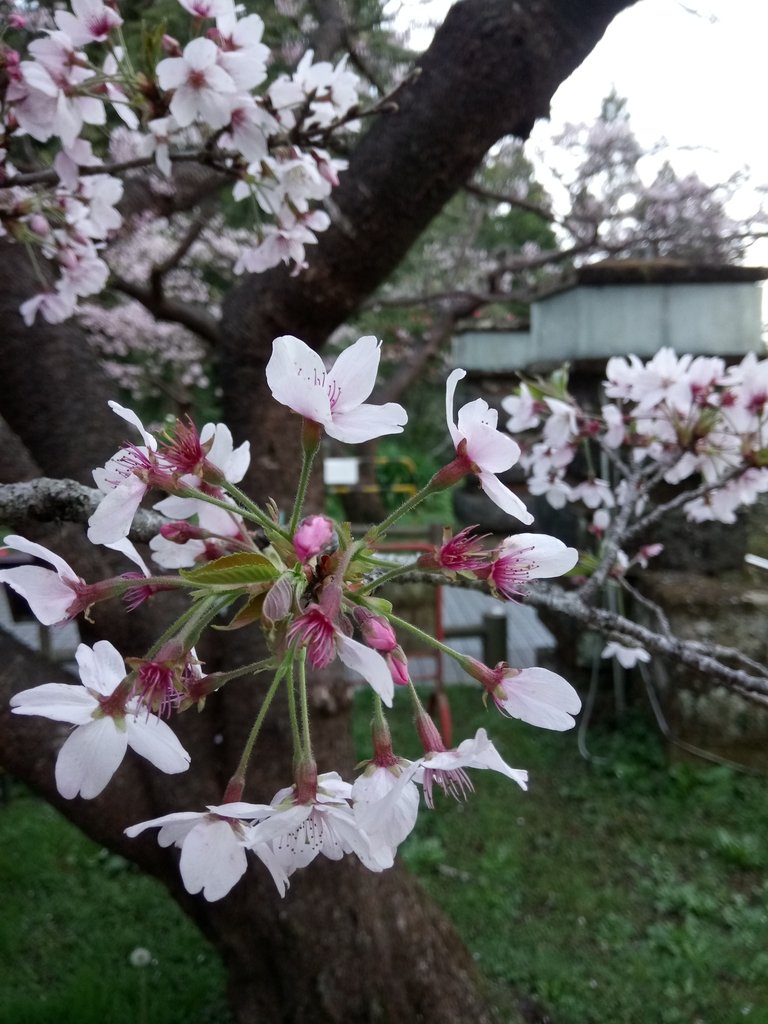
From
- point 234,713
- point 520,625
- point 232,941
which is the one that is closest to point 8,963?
point 232,941

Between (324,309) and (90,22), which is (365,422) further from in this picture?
(324,309)

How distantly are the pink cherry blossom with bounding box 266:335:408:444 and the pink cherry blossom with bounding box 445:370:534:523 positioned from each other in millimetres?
66

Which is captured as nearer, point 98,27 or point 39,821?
point 98,27

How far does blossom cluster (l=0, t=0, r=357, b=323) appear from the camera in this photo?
120 centimetres

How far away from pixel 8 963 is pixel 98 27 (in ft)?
8.77

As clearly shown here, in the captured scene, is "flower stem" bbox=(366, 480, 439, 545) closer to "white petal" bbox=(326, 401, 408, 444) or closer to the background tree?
"white petal" bbox=(326, 401, 408, 444)

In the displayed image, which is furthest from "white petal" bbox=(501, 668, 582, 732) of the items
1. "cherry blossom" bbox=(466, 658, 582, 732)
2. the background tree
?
the background tree

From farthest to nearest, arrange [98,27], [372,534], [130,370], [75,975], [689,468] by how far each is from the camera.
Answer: [130,370] < [75,975] < [689,468] < [98,27] < [372,534]

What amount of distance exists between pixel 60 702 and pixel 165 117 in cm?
107

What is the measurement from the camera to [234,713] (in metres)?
1.88

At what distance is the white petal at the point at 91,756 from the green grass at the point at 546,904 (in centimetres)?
187

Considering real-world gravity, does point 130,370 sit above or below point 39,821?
above

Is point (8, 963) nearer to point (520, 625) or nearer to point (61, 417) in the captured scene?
point (61, 417)

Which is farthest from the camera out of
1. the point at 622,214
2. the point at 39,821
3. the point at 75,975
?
the point at 622,214
